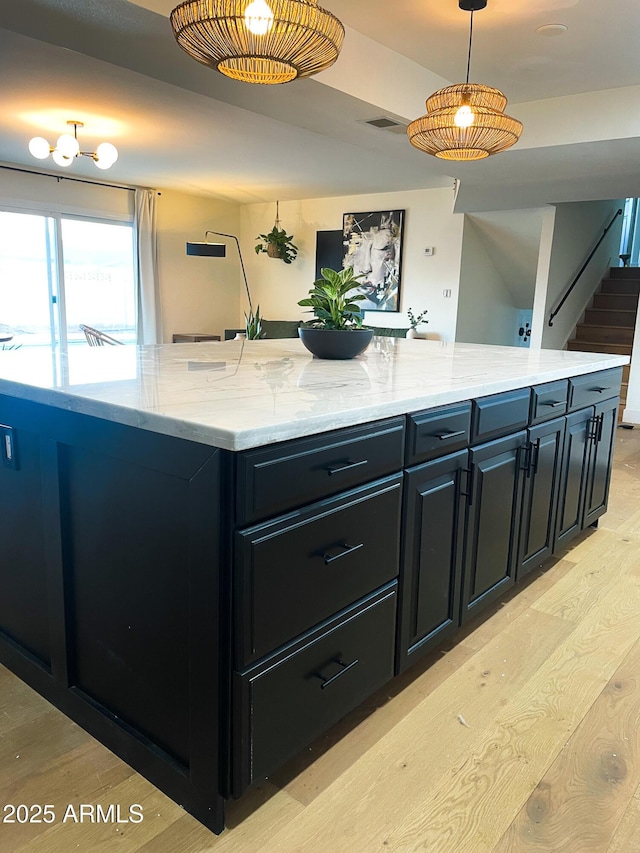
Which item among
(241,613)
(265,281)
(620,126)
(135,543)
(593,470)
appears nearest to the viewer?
(241,613)

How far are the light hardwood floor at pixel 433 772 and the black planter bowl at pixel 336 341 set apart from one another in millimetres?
1099

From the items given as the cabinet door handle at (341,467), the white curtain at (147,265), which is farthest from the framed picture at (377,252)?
the cabinet door handle at (341,467)

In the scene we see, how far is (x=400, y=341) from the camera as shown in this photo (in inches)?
138

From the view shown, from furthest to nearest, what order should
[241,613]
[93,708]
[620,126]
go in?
[620,126], [93,708], [241,613]

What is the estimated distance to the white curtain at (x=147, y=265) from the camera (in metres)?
7.90

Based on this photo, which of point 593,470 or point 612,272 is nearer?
point 593,470

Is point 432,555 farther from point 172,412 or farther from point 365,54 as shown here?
point 365,54

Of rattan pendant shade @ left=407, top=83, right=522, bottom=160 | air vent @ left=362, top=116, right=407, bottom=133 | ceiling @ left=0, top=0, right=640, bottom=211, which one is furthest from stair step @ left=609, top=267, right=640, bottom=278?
rattan pendant shade @ left=407, top=83, right=522, bottom=160

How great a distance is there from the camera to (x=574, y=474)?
8.77 ft

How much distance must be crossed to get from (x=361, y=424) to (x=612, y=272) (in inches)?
329

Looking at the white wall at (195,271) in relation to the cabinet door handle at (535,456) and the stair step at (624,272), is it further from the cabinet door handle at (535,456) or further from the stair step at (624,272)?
the cabinet door handle at (535,456)

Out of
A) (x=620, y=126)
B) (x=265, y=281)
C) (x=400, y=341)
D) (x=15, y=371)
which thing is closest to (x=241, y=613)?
(x=15, y=371)

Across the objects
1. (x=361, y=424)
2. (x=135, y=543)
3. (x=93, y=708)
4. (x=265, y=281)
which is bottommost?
(x=93, y=708)

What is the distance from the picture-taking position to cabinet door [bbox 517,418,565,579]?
226 cm
